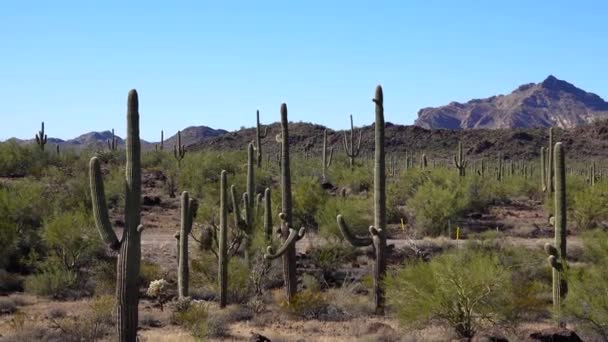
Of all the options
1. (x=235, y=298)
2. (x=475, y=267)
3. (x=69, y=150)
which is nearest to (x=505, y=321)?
(x=475, y=267)

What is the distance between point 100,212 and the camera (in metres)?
11.7

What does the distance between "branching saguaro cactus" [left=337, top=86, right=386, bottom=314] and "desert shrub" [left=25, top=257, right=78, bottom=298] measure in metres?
8.20

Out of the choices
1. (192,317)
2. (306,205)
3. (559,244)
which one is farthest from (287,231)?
(306,205)

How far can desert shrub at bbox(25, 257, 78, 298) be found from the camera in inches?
767

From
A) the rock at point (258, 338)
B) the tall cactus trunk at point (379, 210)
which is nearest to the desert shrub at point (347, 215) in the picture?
the tall cactus trunk at point (379, 210)

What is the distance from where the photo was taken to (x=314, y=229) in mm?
29000

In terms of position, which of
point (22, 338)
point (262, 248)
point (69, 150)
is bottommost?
point (22, 338)

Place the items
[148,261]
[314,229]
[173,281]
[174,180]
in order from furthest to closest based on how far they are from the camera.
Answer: [174,180]
[314,229]
[148,261]
[173,281]

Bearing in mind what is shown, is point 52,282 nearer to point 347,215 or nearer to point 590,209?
point 347,215

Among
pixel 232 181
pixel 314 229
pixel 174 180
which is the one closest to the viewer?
pixel 314 229

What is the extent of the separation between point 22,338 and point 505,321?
943 cm

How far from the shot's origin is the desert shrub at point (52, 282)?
1948 cm

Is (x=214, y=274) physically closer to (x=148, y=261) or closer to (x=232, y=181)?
(x=148, y=261)

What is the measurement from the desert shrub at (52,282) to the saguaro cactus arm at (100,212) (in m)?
8.55
